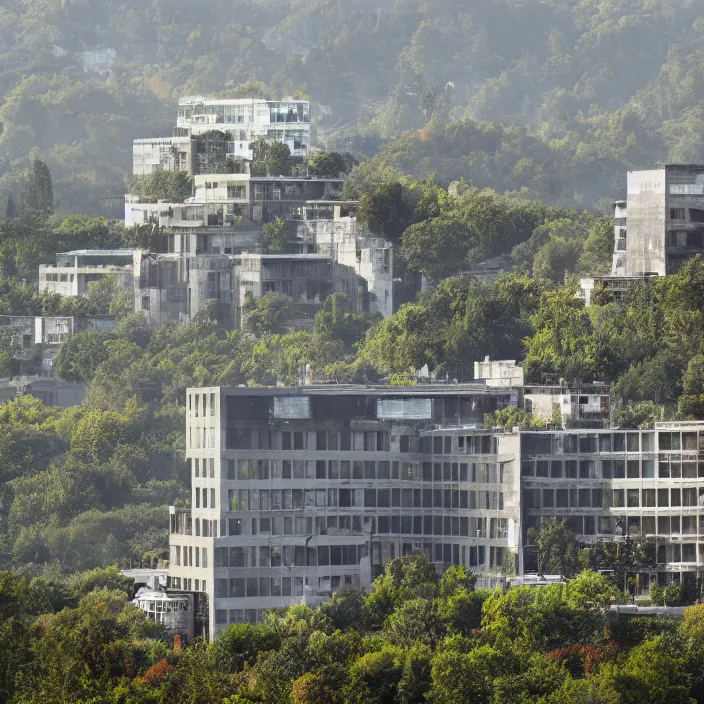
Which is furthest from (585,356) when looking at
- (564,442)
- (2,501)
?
(2,501)

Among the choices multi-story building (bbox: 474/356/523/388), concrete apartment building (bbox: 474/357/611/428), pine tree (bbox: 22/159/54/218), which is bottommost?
concrete apartment building (bbox: 474/357/611/428)

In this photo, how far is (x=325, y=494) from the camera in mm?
107250

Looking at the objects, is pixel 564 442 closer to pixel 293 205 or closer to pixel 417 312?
pixel 417 312

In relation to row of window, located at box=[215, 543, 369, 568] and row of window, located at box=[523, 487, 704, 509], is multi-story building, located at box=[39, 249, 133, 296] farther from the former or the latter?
row of window, located at box=[523, 487, 704, 509]

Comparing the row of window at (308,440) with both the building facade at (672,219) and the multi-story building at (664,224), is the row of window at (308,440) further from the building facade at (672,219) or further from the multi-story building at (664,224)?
the building facade at (672,219)

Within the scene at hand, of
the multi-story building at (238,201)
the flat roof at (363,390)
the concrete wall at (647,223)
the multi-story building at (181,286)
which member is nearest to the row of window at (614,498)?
the flat roof at (363,390)

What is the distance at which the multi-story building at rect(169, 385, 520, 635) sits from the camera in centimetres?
10531

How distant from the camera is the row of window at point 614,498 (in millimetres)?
102312

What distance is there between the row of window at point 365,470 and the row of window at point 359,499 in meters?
0.39

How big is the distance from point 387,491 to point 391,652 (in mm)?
16186

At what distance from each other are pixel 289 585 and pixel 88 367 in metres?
33.5

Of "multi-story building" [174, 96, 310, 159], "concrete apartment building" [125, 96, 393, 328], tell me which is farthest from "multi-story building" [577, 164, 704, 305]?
"multi-story building" [174, 96, 310, 159]

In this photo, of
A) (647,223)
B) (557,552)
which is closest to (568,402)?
(557,552)

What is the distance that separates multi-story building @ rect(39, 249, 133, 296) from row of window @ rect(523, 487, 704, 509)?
40825mm
